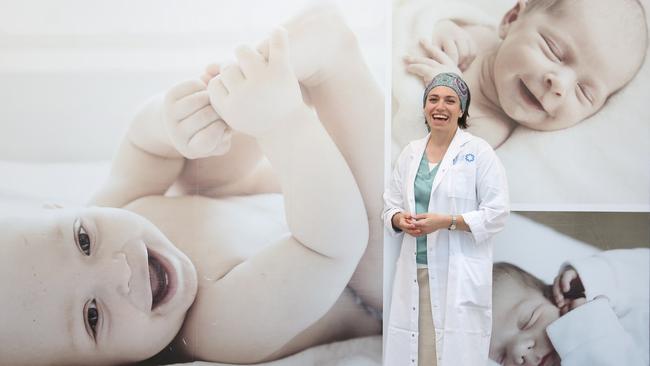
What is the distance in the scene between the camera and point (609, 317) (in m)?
1.98

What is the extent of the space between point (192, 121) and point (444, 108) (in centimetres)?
85

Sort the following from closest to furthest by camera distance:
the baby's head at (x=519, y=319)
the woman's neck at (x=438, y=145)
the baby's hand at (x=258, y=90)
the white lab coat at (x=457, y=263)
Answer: the white lab coat at (x=457, y=263) < the woman's neck at (x=438, y=145) < the baby's hand at (x=258, y=90) < the baby's head at (x=519, y=319)

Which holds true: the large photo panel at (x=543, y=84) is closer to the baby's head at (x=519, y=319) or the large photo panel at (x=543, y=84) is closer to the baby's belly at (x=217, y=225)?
the baby's head at (x=519, y=319)

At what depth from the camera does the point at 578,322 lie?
1.97m

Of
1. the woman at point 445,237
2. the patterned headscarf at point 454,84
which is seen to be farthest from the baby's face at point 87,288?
the patterned headscarf at point 454,84

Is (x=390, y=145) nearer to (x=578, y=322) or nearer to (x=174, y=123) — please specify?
(x=174, y=123)

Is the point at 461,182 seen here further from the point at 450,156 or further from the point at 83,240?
the point at 83,240

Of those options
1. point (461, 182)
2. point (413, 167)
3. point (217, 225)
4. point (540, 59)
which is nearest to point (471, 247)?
point (461, 182)

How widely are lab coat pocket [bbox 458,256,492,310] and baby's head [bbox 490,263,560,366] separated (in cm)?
38

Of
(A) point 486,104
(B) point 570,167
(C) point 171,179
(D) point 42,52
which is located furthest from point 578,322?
(D) point 42,52

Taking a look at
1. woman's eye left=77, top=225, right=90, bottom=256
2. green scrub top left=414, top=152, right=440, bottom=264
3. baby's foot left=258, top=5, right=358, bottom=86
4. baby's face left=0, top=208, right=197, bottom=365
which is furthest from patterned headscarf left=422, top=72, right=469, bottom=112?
woman's eye left=77, top=225, right=90, bottom=256

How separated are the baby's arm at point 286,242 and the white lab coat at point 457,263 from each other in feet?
0.88

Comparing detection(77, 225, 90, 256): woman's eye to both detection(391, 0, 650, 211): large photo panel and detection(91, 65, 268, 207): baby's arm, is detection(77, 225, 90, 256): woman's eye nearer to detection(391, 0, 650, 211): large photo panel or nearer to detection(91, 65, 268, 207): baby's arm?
detection(91, 65, 268, 207): baby's arm

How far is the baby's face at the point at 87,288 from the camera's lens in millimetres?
1882
